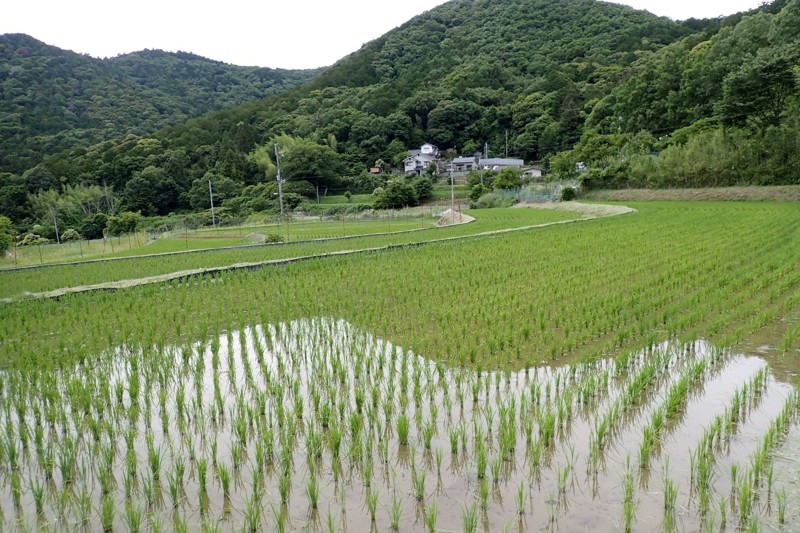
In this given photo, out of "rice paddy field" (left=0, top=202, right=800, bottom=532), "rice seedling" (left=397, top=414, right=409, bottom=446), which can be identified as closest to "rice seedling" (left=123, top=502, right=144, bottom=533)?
"rice paddy field" (left=0, top=202, right=800, bottom=532)

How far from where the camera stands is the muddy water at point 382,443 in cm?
263

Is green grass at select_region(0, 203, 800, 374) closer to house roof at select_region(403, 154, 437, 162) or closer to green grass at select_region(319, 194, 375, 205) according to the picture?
green grass at select_region(319, 194, 375, 205)

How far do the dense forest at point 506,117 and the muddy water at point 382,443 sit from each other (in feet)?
88.9

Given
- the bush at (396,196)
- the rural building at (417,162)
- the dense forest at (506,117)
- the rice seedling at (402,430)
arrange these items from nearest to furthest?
the rice seedling at (402,430) < the dense forest at (506,117) < the bush at (396,196) < the rural building at (417,162)

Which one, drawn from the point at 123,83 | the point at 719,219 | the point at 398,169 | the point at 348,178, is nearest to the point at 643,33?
the point at 398,169

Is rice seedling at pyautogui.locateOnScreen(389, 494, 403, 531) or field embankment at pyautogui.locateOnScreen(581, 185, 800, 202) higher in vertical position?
field embankment at pyautogui.locateOnScreen(581, 185, 800, 202)

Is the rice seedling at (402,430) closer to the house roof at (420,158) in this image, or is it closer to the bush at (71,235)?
the bush at (71,235)

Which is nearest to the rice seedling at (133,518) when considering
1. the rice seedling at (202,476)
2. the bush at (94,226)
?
the rice seedling at (202,476)

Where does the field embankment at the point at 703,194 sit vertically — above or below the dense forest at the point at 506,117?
below

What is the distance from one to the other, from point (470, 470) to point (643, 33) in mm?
80833

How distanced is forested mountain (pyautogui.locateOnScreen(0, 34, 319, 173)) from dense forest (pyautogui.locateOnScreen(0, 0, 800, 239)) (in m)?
5.37

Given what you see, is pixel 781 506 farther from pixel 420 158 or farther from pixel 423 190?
pixel 420 158

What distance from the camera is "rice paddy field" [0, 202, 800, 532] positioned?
105 inches

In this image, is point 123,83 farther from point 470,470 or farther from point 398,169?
point 470,470
